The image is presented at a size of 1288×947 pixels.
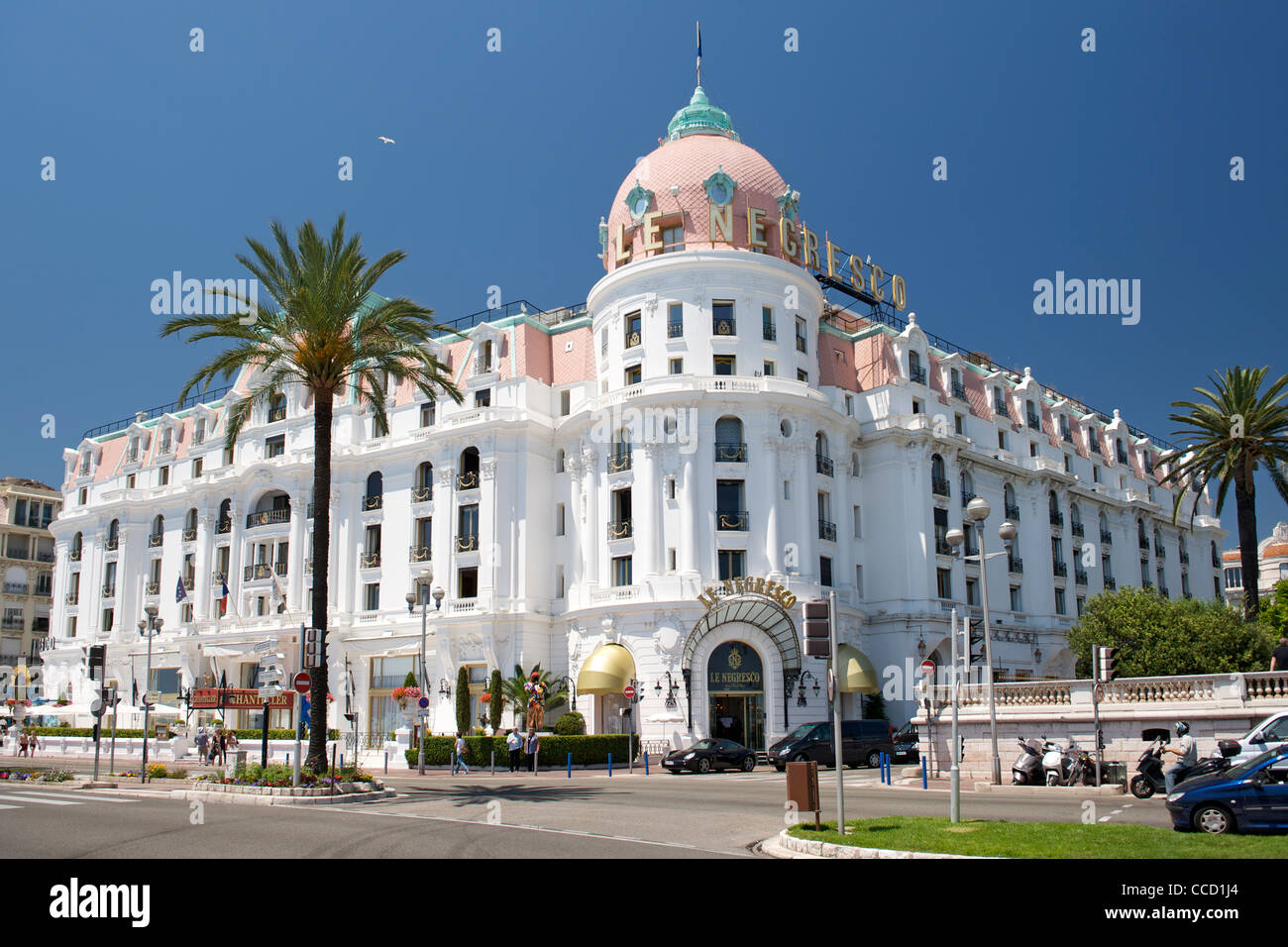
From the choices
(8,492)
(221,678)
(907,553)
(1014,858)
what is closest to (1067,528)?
(907,553)

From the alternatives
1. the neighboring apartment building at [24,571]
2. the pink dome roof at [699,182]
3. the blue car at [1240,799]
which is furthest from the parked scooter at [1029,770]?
the neighboring apartment building at [24,571]

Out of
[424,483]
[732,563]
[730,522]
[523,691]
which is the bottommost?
[523,691]

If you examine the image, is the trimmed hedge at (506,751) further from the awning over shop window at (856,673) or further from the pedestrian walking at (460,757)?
the awning over shop window at (856,673)

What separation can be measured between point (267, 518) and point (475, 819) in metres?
45.3

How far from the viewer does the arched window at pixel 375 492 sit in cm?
5838

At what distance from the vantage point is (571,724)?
156 feet

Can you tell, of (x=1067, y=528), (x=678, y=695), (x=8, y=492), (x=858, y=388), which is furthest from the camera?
(x=8, y=492)

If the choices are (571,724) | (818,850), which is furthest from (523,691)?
(818,850)

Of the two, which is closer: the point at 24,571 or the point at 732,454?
the point at 732,454

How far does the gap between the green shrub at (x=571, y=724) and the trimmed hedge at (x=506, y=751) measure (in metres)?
3.52

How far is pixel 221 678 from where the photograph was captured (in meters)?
60.8

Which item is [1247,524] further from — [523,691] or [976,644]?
[523,691]
